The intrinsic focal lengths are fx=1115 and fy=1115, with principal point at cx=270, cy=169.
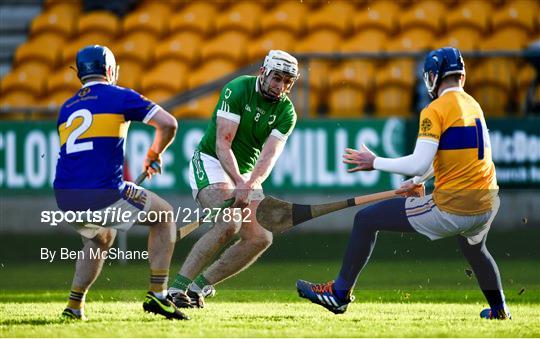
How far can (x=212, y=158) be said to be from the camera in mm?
8383

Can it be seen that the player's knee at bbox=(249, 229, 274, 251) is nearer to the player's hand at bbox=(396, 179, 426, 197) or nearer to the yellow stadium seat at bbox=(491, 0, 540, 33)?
the player's hand at bbox=(396, 179, 426, 197)

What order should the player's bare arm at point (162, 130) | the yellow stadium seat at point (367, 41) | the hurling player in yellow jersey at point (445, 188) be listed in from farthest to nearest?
the yellow stadium seat at point (367, 41)
the hurling player in yellow jersey at point (445, 188)
the player's bare arm at point (162, 130)

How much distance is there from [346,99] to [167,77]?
3012mm

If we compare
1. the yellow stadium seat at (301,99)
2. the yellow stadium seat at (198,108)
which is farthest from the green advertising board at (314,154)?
the yellow stadium seat at (198,108)

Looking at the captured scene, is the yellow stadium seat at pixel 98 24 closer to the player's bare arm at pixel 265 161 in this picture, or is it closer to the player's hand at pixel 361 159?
the player's bare arm at pixel 265 161

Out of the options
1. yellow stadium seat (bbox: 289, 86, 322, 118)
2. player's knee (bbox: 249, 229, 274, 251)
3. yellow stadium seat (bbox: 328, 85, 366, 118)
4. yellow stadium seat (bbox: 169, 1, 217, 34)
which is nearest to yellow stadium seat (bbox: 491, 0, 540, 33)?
yellow stadium seat (bbox: 328, 85, 366, 118)

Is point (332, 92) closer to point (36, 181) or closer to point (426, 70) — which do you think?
point (36, 181)

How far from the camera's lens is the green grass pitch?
695 cm

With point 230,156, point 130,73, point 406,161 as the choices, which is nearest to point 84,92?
point 230,156

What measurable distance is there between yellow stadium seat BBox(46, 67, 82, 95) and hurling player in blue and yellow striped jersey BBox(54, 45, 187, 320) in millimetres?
9726

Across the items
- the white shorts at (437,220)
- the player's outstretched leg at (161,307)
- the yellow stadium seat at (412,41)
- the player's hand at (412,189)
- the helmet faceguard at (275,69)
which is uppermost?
the yellow stadium seat at (412,41)

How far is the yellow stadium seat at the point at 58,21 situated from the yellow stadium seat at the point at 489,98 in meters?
7.31

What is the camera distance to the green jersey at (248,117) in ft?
26.9

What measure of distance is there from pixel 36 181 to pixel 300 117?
344cm
